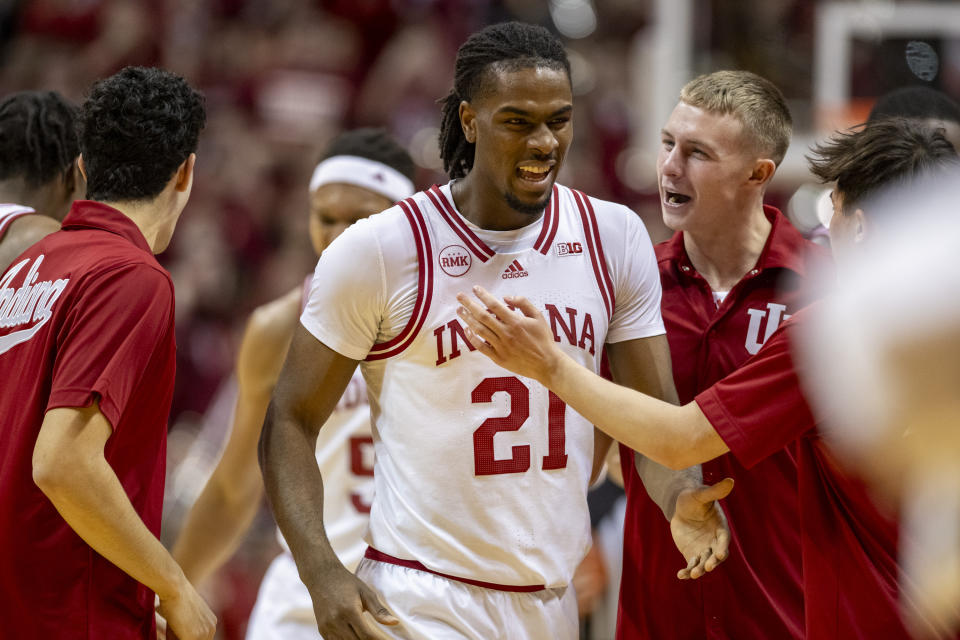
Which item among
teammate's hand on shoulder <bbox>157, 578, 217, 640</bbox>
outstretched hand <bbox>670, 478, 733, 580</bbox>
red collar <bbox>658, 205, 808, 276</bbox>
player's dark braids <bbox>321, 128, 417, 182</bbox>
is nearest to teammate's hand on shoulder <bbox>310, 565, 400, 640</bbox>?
teammate's hand on shoulder <bbox>157, 578, 217, 640</bbox>

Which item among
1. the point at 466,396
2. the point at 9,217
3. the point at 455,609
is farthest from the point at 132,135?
the point at 455,609

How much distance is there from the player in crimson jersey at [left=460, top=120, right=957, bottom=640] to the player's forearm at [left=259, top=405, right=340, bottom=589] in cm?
62

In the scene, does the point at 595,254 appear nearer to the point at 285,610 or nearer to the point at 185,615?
the point at 185,615

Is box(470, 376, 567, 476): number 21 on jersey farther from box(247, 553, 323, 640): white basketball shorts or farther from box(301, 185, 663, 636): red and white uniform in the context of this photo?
box(247, 553, 323, 640): white basketball shorts

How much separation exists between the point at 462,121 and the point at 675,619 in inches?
67.5

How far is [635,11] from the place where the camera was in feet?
38.1

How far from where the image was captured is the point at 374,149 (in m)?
5.44

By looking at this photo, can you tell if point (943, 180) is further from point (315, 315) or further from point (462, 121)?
point (315, 315)

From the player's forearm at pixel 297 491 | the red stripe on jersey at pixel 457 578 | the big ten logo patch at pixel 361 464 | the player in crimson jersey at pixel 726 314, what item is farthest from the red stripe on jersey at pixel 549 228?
the big ten logo patch at pixel 361 464

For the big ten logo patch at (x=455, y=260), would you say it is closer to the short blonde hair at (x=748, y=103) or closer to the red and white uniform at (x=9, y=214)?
the short blonde hair at (x=748, y=103)

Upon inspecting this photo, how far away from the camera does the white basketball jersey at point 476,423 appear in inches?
138

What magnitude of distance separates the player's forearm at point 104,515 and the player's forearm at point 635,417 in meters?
1.14

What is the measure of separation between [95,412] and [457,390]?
98cm

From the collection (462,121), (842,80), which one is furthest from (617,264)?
(842,80)
